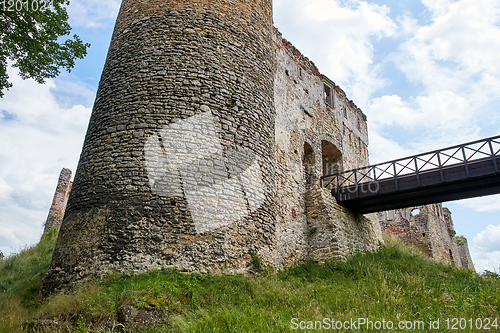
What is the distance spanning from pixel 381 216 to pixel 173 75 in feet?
57.6

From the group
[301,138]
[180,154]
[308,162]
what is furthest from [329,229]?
[180,154]

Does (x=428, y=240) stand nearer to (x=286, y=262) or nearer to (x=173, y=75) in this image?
(x=286, y=262)

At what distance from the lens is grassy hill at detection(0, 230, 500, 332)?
4500mm

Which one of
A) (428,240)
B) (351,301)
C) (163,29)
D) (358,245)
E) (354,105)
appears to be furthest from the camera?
(428,240)

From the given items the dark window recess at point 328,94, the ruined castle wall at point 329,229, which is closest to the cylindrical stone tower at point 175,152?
the ruined castle wall at point 329,229

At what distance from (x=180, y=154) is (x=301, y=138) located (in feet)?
19.9

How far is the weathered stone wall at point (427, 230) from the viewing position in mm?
18250

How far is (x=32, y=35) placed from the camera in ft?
20.9

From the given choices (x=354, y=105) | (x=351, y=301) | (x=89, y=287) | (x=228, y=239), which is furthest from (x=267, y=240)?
(x=354, y=105)

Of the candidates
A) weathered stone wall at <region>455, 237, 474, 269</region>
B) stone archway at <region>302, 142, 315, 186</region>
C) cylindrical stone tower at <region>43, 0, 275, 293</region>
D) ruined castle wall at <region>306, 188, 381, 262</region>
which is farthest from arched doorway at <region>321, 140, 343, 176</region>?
weathered stone wall at <region>455, 237, 474, 269</region>

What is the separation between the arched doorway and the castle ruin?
4.48 meters

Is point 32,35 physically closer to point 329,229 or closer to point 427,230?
point 329,229

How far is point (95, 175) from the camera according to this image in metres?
6.57

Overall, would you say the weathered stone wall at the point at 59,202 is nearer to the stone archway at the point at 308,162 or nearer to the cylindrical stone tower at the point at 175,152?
the cylindrical stone tower at the point at 175,152
